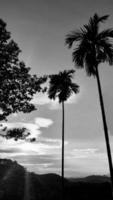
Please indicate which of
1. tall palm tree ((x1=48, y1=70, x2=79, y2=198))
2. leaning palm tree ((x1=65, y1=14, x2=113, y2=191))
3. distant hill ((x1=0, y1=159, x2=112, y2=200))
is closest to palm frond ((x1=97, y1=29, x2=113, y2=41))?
leaning palm tree ((x1=65, y1=14, x2=113, y2=191))

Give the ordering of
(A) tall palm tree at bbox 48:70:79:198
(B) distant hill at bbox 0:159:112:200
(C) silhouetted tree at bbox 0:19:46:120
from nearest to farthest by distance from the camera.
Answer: (C) silhouetted tree at bbox 0:19:46:120
(A) tall palm tree at bbox 48:70:79:198
(B) distant hill at bbox 0:159:112:200

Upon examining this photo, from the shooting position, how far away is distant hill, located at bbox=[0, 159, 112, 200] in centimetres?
7406

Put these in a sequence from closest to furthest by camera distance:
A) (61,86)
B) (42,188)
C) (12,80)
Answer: (12,80)
(61,86)
(42,188)

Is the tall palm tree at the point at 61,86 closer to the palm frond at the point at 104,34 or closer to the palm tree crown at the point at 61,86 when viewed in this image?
the palm tree crown at the point at 61,86

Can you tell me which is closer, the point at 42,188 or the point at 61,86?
the point at 61,86

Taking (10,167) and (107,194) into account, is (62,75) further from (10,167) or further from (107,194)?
(10,167)

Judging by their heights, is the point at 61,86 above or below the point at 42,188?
above

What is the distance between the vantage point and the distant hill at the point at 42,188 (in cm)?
7406

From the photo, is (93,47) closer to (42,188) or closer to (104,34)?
(104,34)

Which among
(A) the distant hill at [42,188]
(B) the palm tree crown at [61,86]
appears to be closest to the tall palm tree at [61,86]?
(B) the palm tree crown at [61,86]

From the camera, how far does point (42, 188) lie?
121875mm

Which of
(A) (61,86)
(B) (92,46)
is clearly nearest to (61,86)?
(A) (61,86)

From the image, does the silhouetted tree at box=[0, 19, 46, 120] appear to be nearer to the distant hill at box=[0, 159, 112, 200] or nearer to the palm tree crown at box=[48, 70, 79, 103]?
the palm tree crown at box=[48, 70, 79, 103]

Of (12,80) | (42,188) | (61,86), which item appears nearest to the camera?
(12,80)
